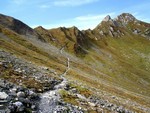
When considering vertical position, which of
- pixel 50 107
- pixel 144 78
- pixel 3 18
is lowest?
pixel 144 78

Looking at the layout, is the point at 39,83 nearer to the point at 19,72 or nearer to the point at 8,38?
the point at 19,72

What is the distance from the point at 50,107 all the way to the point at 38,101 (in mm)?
2427

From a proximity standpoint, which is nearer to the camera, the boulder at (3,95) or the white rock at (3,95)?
the boulder at (3,95)

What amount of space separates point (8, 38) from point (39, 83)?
284 feet

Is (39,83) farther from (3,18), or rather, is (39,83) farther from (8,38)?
(3,18)

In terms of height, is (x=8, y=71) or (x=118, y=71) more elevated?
(x=8, y=71)

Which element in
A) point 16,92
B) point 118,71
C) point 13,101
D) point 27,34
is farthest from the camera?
point 118,71

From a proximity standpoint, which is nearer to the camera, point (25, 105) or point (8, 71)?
point (25, 105)

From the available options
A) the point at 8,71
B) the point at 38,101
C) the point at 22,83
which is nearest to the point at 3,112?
the point at 38,101

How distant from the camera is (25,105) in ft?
95.6

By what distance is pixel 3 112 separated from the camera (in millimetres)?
25078

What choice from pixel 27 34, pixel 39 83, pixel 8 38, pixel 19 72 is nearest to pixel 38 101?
pixel 39 83

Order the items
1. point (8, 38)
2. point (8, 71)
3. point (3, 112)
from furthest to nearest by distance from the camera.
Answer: point (8, 38) → point (8, 71) → point (3, 112)

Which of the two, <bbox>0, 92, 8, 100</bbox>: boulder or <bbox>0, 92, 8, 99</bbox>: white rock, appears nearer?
<bbox>0, 92, 8, 100</bbox>: boulder
